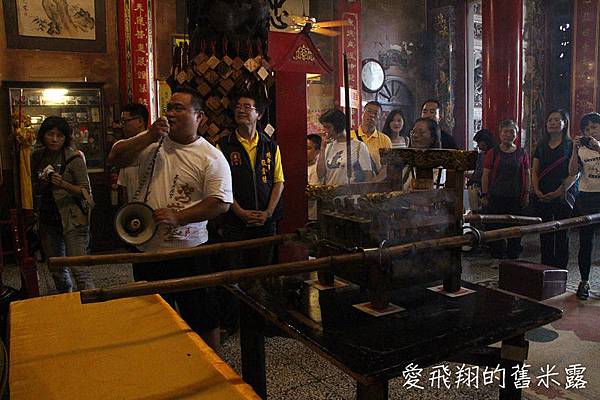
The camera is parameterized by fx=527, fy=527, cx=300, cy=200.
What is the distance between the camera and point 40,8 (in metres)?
7.76

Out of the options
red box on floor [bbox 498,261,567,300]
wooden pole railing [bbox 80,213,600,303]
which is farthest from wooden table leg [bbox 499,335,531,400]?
red box on floor [bbox 498,261,567,300]

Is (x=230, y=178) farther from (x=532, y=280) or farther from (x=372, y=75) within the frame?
(x=372, y=75)

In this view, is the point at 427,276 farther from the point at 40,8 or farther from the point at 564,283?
the point at 40,8

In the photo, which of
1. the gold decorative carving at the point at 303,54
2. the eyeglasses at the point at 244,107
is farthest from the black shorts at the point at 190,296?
the gold decorative carving at the point at 303,54

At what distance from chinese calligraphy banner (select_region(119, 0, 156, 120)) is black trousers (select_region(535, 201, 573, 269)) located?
A: 4.73 meters

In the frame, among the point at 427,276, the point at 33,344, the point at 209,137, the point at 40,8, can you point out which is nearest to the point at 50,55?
the point at 40,8

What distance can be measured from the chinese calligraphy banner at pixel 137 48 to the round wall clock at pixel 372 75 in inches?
243

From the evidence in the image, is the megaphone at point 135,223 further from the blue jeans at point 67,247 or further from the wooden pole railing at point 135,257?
the blue jeans at point 67,247

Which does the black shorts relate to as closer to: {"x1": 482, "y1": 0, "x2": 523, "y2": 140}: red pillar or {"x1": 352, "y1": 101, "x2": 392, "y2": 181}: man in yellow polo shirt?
{"x1": 352, "y1": 101, "x2": 392, "y2": 181}: man in yellow polo shirt

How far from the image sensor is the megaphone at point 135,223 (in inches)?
93.9

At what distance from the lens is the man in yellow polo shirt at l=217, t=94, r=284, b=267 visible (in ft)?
12.1

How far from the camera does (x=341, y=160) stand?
460cm

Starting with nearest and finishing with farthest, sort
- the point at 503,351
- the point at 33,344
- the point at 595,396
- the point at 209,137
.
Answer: the point at 33,344, the point at 503,351, the point at 595,396, the point at 209,137

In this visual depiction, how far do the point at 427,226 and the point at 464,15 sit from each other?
10.5m
